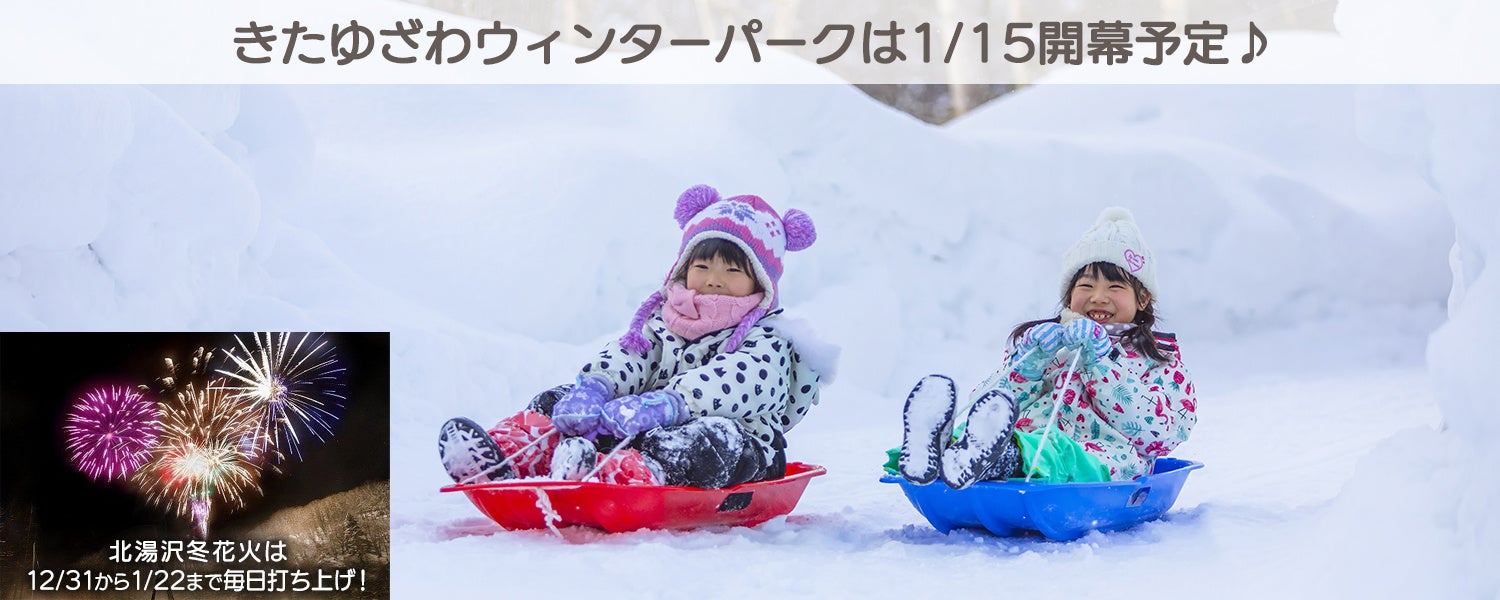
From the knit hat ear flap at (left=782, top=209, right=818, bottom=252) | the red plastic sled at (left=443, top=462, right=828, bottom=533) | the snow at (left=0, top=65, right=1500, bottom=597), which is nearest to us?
the snow at (left=0, top=65, right=1500, bottom=597)

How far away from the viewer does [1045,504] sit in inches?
63.8

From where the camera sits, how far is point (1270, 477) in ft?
7.38

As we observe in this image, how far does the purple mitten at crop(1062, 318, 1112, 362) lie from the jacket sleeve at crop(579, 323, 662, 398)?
23.6 inches

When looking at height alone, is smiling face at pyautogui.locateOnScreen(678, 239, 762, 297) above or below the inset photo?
above

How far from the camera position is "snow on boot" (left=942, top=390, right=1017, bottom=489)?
1584 mm

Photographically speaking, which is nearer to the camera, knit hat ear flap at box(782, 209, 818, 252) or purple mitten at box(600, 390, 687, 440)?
purple mitten at box(600, 390, 687, 440)

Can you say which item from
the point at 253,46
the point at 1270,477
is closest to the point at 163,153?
the point at 253,46

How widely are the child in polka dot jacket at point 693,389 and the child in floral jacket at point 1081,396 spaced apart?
256 millimetres

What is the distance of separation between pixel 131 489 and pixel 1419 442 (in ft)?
4.87

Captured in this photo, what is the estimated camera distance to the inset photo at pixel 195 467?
1602 mm

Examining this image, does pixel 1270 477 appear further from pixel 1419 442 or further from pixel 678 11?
pixel 678 11

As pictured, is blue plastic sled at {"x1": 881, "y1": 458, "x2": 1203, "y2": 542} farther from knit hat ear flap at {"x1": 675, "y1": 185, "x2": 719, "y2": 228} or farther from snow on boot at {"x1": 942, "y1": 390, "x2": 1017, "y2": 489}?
knit hat ear flap at {"x1": 675, "y1": 185, "x2": 719, "y2": 228}

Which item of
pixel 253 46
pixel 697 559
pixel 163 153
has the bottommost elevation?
pixel 697 559

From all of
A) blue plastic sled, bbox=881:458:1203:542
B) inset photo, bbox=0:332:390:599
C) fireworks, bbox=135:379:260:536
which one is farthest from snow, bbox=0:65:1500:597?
fireworks, bbox=135:379:260:536
